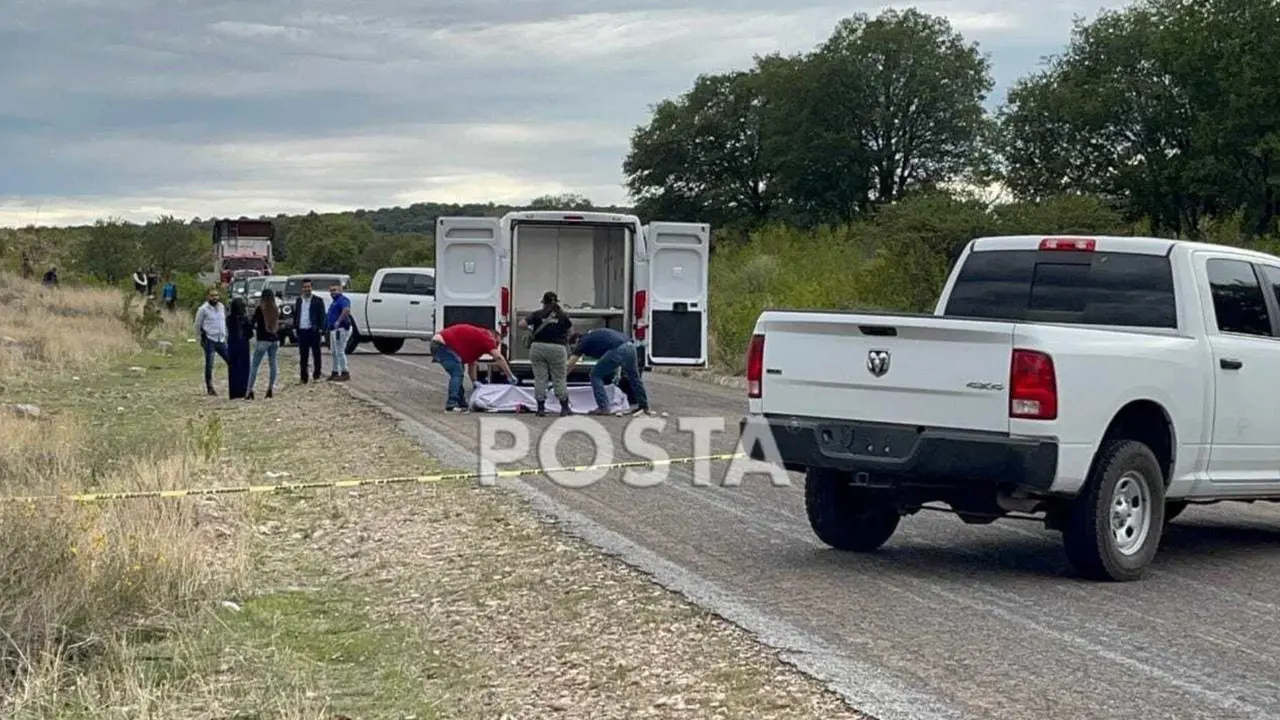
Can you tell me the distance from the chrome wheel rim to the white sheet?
11683 mm

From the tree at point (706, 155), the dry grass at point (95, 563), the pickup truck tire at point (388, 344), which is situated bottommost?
the pickup truck tire at point (388, 344)

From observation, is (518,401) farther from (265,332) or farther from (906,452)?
(906,452)

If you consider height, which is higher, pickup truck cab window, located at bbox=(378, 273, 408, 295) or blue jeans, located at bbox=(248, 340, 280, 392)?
pickup truck cab window, located at bbox=(378, 273, 408, 295)

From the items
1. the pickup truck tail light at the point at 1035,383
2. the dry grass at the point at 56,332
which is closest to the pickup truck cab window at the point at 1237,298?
the pickup truck tail light at the point at 1035,383

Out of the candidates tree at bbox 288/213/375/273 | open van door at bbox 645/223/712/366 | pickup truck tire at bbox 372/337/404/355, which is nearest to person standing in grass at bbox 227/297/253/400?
open van door at bbox 645/223/712/366

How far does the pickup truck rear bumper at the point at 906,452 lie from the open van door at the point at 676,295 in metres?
11.1

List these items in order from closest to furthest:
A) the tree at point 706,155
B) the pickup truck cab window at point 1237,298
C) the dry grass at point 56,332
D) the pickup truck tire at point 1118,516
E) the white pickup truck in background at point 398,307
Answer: the pickup truck tire at point 1118,516, the pickup truck cab window at point 1237,298, the dry grass at point 56,332, the white pickup truck in background at point 398,307, the tree at point 706,155

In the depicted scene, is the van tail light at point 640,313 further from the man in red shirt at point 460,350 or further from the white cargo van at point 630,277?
the man in red shirt at point 460,350

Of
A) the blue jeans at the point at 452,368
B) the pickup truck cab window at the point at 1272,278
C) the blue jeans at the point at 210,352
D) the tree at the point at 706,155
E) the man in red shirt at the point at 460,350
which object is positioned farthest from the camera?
the tree at the point at 706,155

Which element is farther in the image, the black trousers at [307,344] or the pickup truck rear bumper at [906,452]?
the black trousers at [307,344]

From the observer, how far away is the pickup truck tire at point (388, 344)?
37.1 meters

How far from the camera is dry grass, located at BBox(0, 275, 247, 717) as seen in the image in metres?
8.14

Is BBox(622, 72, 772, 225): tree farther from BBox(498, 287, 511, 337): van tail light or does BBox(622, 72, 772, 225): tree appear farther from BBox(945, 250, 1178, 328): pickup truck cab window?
BBox(945, 250, 1178, 328): pickup truck cab window

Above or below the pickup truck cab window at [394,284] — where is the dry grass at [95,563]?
below
